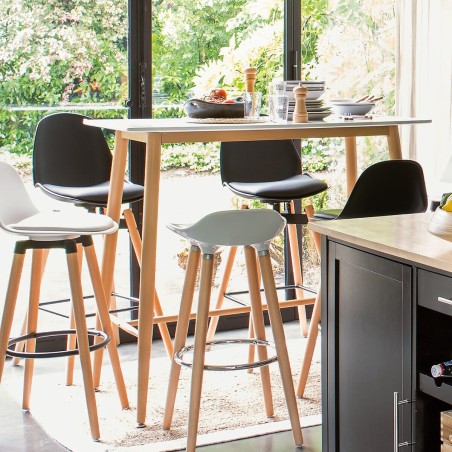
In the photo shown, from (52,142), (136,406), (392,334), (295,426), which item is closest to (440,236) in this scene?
(392,334)

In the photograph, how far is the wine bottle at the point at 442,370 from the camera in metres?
2.36

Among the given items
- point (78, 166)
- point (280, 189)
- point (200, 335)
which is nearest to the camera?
point (200, 335)

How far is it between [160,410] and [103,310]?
1.73 ft

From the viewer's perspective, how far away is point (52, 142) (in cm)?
432

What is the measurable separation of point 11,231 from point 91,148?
1.15 metres

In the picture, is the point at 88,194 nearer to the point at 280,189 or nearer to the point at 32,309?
the point at 32,309

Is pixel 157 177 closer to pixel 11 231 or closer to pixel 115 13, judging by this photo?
pixel 11 231

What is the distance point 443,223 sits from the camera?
2.52 metres

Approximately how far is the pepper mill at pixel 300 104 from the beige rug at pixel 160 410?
3.85 ft

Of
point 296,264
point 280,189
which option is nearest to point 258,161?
point 280,189

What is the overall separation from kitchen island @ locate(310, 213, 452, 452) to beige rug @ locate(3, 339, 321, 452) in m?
0.93

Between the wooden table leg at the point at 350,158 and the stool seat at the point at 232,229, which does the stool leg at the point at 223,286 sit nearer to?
the wooden table leg at the point at 350,158

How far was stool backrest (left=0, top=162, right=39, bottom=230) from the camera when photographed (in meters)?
3.58

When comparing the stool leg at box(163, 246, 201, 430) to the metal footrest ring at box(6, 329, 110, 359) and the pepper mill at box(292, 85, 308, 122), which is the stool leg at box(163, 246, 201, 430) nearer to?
the metal footrest ring at box(6, 329, 110, 359)
